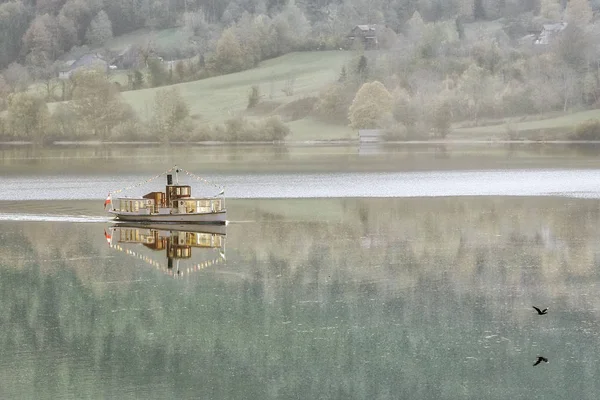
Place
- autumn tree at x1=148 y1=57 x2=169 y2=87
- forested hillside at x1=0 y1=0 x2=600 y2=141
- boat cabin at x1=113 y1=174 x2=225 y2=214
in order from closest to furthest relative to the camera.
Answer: boat cabin at x1=113 y1=174 x2=225 y2=214, forested hillside at x1=0 y1=0 x2=600 y2=141, autumn tree at x1=148 y1=57 x2=169 y2=87

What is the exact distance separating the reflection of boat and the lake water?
15 centimetres

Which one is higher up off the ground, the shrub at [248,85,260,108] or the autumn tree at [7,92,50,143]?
the shrub at [248,85,260,108]

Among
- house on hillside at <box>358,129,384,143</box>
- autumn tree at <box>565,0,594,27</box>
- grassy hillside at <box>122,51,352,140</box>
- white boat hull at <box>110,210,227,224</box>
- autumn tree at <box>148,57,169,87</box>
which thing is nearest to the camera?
white boat hull at <box>110,210,227,224</box>

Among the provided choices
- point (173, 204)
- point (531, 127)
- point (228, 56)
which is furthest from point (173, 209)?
point (228, 56)

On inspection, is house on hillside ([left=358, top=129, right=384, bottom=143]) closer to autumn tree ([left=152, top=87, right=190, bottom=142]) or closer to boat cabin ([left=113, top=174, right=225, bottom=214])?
autumn tree ([left=152, top=87, right=190, bottom=142])

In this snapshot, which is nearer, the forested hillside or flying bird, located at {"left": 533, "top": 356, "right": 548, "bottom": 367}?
flying bird, located at {"left": 533, "top": 356, "right": 548, "bottom": 367}

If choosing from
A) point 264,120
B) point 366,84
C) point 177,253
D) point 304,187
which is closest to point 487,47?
point 366,84

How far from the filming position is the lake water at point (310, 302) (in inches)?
930

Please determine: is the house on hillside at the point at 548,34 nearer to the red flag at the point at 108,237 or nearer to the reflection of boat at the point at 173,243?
the reflection of boat at the point at 173,243

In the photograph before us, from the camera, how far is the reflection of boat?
37.2 m

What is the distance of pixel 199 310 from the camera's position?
29453 mm

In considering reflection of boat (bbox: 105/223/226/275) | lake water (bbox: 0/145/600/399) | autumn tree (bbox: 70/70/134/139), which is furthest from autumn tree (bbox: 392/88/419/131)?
reflection of boat (bbox: 105/223/226/275)

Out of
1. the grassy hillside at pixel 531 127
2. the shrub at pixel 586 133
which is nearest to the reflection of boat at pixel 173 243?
the grassy hillside at pixel 531 127

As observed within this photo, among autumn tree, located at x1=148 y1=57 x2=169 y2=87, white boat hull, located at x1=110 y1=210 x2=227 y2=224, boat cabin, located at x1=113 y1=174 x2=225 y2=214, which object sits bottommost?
white boat hull, located at x1=110 y1=210 x2=227 y2=224
